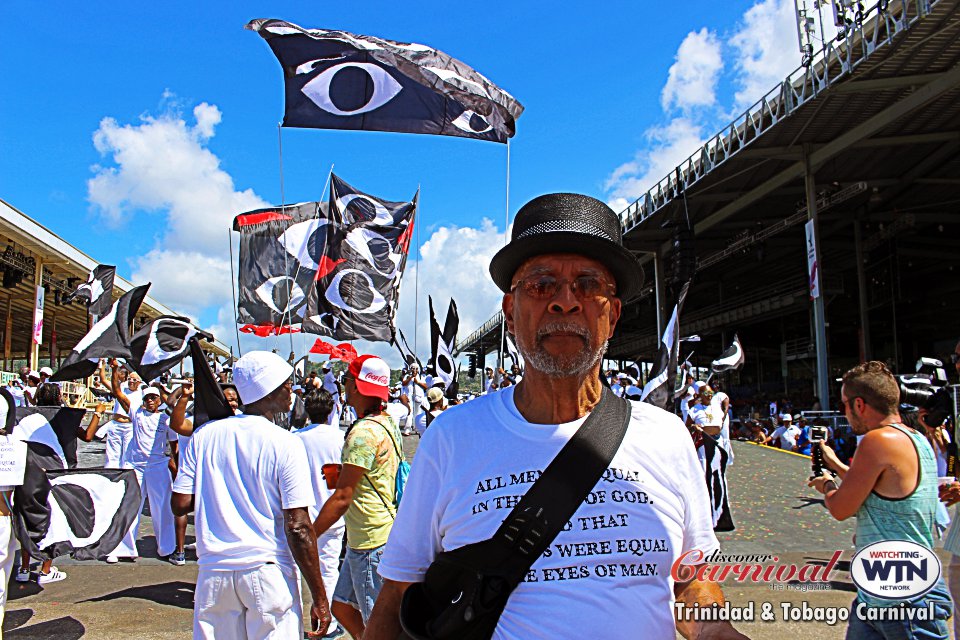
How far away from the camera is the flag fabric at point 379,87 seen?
7.64 metres

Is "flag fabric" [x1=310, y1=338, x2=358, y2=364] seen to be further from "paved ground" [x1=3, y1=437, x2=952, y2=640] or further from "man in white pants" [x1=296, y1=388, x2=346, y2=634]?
"man in white pants" [x1=296, y1=388, x2=346, y2=634]

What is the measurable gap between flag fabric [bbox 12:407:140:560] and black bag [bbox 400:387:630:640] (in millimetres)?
5702

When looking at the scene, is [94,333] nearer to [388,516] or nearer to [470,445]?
[388,516]

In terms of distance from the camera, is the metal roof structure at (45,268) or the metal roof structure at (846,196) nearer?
the metal roof structure at (846,196)

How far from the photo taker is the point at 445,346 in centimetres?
1103

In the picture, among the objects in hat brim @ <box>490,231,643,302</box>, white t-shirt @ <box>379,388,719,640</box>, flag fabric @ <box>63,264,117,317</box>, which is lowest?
white t-shirt @ <box>379,388,719,640</box>

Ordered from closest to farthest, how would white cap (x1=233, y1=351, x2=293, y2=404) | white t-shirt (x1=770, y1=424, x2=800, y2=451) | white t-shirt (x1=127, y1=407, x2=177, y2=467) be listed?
white cap (x1=233, y1=351, x2=293, y2=404)
white t-shirt (x1=127, y1=407, x2=177, y2=467)
white t-shirt (x1=770, y1=424, x2=800, y2=451)

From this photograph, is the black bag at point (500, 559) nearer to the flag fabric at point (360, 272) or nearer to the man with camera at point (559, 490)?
the man with camera at point (559, 490)

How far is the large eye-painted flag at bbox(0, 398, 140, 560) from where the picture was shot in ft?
21.3

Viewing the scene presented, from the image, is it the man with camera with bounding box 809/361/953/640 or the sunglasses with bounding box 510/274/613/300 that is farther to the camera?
the man with camera with bounding box 809/361/953/640

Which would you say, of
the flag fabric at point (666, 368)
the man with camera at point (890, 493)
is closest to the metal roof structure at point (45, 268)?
the flag fabric at point (666, 368)

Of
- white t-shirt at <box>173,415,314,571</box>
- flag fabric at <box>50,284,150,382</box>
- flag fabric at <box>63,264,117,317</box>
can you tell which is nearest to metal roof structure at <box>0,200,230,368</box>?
flag fabric at <box>63,264,117,317</box>

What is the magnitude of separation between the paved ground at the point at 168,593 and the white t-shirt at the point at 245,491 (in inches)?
90.2

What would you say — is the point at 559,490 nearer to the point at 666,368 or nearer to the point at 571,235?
the point at 571,235
